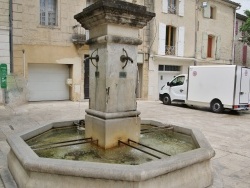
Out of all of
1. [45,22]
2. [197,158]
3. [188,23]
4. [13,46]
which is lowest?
[197,158]

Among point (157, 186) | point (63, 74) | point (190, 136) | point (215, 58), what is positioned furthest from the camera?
point (215, 58)

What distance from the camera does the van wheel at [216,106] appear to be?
37.6 ft

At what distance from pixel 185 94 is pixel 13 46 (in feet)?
29.0

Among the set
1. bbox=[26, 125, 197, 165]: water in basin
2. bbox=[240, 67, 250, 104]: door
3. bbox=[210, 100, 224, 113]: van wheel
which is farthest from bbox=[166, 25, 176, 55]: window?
bbox=[26, 125, 197, 165]: water in basin

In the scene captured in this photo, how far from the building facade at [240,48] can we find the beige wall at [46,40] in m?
14.7

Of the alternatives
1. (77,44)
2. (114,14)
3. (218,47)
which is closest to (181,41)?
(218,47)

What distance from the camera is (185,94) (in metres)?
13.3

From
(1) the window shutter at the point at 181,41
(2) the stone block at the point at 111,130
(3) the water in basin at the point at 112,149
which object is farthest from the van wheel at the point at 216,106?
(2) the stone block at the point at 111,130

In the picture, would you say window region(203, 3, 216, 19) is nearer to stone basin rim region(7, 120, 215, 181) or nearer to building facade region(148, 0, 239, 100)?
building facade region(148, 0, 239, 100)

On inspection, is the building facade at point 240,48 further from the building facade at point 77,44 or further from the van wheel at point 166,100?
the van wheel at point 166,100

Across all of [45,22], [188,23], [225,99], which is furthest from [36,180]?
[188,23]

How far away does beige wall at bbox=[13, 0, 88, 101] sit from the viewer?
1191 centimetres

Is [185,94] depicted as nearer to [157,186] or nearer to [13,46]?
[13,46]

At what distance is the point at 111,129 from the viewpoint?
3.80 m
